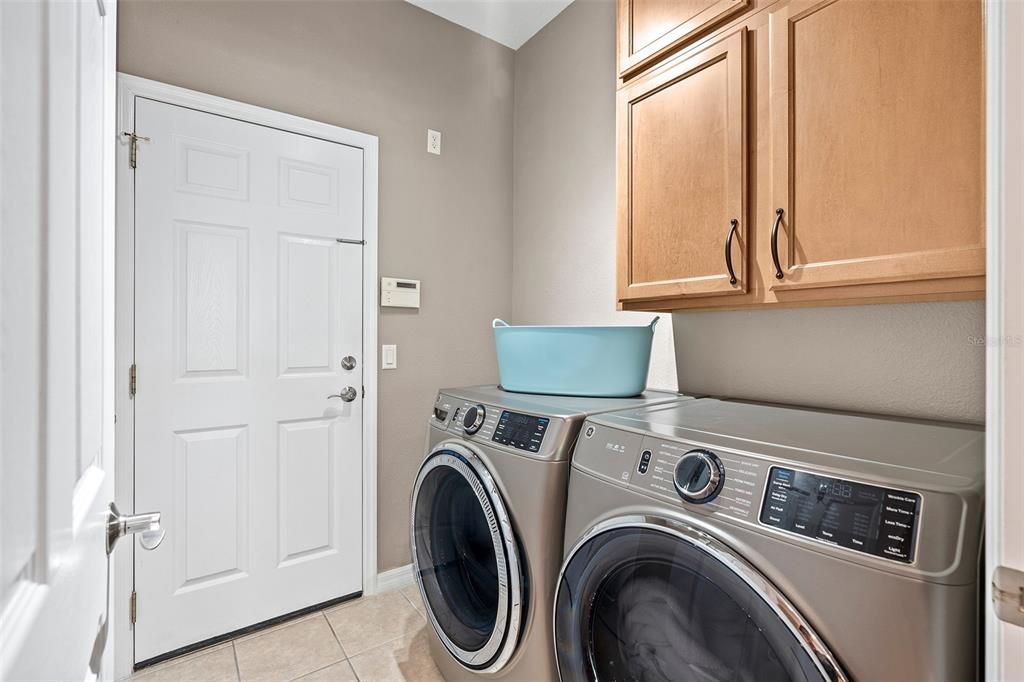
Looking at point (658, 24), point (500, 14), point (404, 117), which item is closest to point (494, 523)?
point (658, 24)

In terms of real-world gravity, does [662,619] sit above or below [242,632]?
above

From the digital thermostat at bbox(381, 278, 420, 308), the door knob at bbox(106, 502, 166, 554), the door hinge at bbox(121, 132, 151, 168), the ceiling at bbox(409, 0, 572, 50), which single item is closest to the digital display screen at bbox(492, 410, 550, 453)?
the door knob at bbox(106, 502, 166, 554)

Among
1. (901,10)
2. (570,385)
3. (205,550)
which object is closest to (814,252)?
(901,10)

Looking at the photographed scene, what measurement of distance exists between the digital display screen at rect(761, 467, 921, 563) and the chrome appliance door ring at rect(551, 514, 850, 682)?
0.09m

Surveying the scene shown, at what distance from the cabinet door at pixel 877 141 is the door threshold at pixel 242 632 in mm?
2159

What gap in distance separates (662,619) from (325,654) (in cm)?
148

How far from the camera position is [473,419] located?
4.89 feet

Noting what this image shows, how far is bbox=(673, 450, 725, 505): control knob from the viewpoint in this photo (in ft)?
2.88

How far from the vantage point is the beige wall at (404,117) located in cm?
193

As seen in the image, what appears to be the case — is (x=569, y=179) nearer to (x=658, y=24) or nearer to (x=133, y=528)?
(x=658, y=24)

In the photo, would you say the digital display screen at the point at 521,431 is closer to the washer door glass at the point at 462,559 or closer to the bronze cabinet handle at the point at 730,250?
the washer door glass at the point at 462,559

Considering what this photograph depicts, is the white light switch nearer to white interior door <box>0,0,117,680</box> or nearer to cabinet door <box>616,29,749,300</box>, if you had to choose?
cabinet door <box>616,29,749,300</box>

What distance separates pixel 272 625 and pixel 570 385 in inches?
62.9
